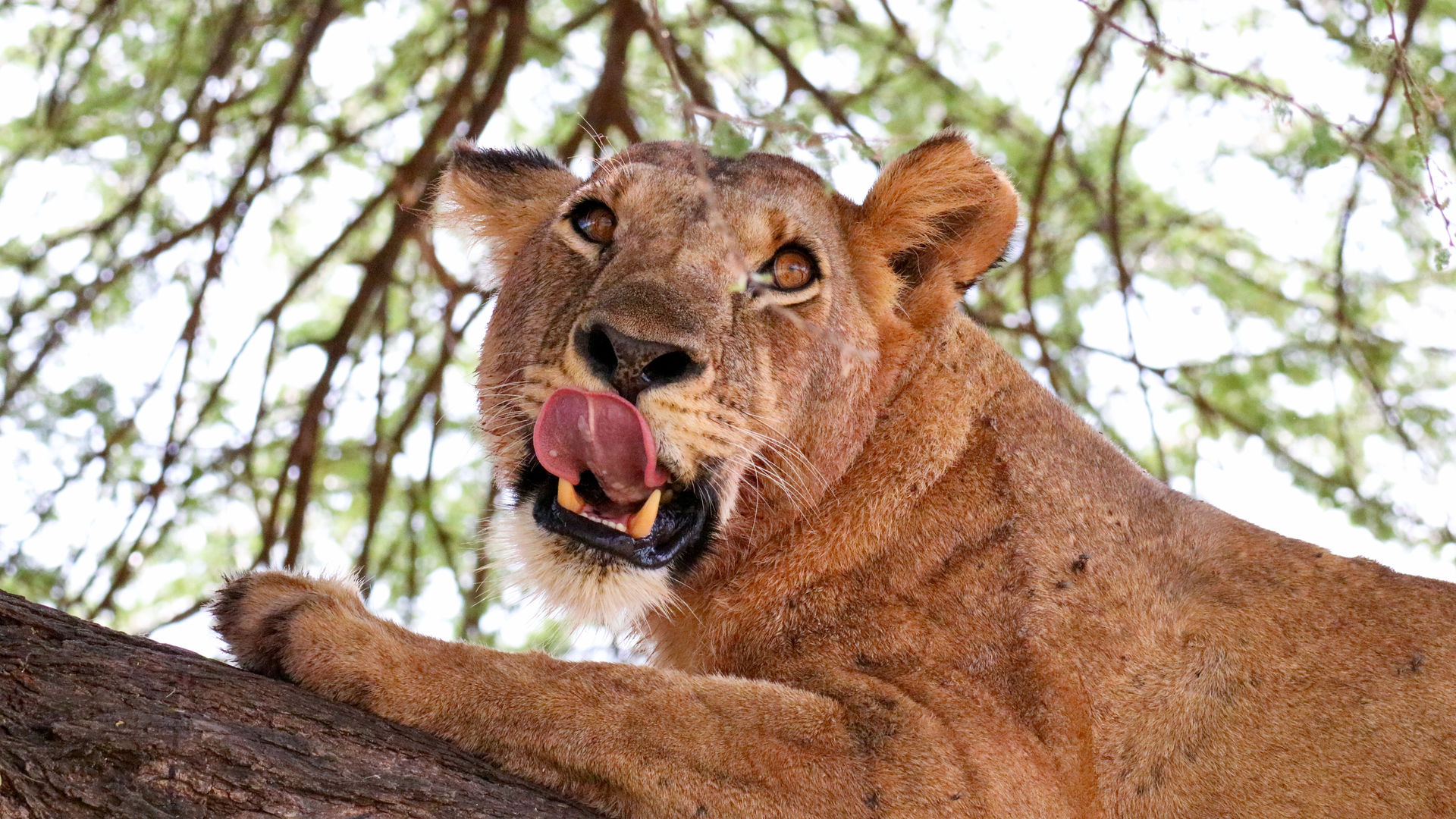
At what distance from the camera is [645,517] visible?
12.5ft

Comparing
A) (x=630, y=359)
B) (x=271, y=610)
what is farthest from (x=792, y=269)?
(x=271, y=610)

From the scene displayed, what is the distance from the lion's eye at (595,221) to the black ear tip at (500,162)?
568mm

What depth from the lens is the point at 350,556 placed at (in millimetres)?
7676

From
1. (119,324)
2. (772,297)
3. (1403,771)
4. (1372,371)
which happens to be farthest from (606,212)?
(1372,371)

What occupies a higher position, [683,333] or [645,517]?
[683,333]

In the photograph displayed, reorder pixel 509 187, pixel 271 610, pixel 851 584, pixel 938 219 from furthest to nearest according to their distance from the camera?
pixel 509 187, pixel 938 219, pixel 851 584, pixel 271 610

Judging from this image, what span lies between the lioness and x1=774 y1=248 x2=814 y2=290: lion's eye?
1 centimetres

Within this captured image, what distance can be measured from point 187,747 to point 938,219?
295 cm

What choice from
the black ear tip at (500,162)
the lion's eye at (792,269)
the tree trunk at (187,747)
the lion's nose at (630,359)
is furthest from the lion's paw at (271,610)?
the black ear tip at (500,162)

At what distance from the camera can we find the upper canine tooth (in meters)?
3.79

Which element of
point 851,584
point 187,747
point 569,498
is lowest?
point 187,747

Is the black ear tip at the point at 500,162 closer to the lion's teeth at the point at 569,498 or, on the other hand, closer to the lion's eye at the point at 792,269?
the lion's eye at the point at 792,269

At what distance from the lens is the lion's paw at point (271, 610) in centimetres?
324

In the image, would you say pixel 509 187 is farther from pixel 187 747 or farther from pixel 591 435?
pixel 187 747
